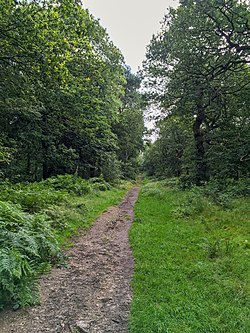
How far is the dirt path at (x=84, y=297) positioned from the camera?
11.8ft

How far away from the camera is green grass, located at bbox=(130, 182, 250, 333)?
365 cm

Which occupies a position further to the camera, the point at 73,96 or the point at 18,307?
the point at 73,96

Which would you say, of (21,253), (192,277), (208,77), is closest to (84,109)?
(208,77)

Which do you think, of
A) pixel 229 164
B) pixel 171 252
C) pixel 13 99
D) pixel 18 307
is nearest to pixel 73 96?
pixel 13 99

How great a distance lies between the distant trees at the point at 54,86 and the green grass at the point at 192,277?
279 inches

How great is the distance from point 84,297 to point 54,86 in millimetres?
8648

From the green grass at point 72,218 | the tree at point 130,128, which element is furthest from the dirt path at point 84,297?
the tree at point 130,128

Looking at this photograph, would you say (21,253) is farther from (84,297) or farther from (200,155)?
(200,155)

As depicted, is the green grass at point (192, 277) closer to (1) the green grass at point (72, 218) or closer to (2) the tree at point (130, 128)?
(1) the green grass at point (72, 218)

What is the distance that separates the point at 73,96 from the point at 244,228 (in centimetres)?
1231

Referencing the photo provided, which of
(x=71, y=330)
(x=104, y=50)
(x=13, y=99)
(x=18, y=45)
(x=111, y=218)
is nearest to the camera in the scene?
(x=71, y=330)

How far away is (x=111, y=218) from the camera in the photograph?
36.6ft

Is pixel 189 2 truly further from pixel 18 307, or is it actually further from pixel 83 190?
pixel 18 307

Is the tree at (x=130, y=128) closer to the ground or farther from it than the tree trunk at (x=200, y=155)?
farther from it
